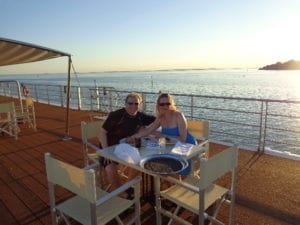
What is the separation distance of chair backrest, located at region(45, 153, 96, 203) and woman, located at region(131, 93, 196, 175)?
45.4 inches

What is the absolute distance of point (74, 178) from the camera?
5.70 ft

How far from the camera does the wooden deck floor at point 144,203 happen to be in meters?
2.62

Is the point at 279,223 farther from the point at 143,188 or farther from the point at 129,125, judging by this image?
the point at 129,125

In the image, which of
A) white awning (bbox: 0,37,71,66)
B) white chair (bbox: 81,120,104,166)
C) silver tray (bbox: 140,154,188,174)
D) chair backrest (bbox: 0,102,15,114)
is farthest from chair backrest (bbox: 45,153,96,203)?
chair backrest (bbox: 0,102,15,114)

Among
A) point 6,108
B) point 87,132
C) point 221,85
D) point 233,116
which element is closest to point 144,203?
point 87,132

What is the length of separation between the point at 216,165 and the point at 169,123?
121 cm

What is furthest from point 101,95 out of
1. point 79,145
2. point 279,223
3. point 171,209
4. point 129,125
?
point 279,223

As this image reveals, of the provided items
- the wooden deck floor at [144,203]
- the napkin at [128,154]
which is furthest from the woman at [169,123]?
the wooden deck floor at [144,203]

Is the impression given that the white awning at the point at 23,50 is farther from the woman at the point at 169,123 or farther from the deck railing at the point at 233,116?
the woman at the point at 169,123

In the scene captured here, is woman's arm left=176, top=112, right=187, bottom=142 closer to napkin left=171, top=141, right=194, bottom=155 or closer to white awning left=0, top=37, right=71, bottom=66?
napkin left=171, top=141, right=194, bottom=155

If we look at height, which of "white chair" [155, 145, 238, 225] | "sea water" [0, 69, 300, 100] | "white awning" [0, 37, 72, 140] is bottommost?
"sea water" [0, 69, 300, 100]

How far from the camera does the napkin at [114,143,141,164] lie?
7.38ft

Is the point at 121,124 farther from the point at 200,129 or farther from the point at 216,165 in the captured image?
the point at 216,165

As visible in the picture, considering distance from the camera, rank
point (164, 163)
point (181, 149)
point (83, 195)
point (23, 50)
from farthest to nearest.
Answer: point (23, 50) → point (181, 149) → point (164, 163) → point (83, 195)
